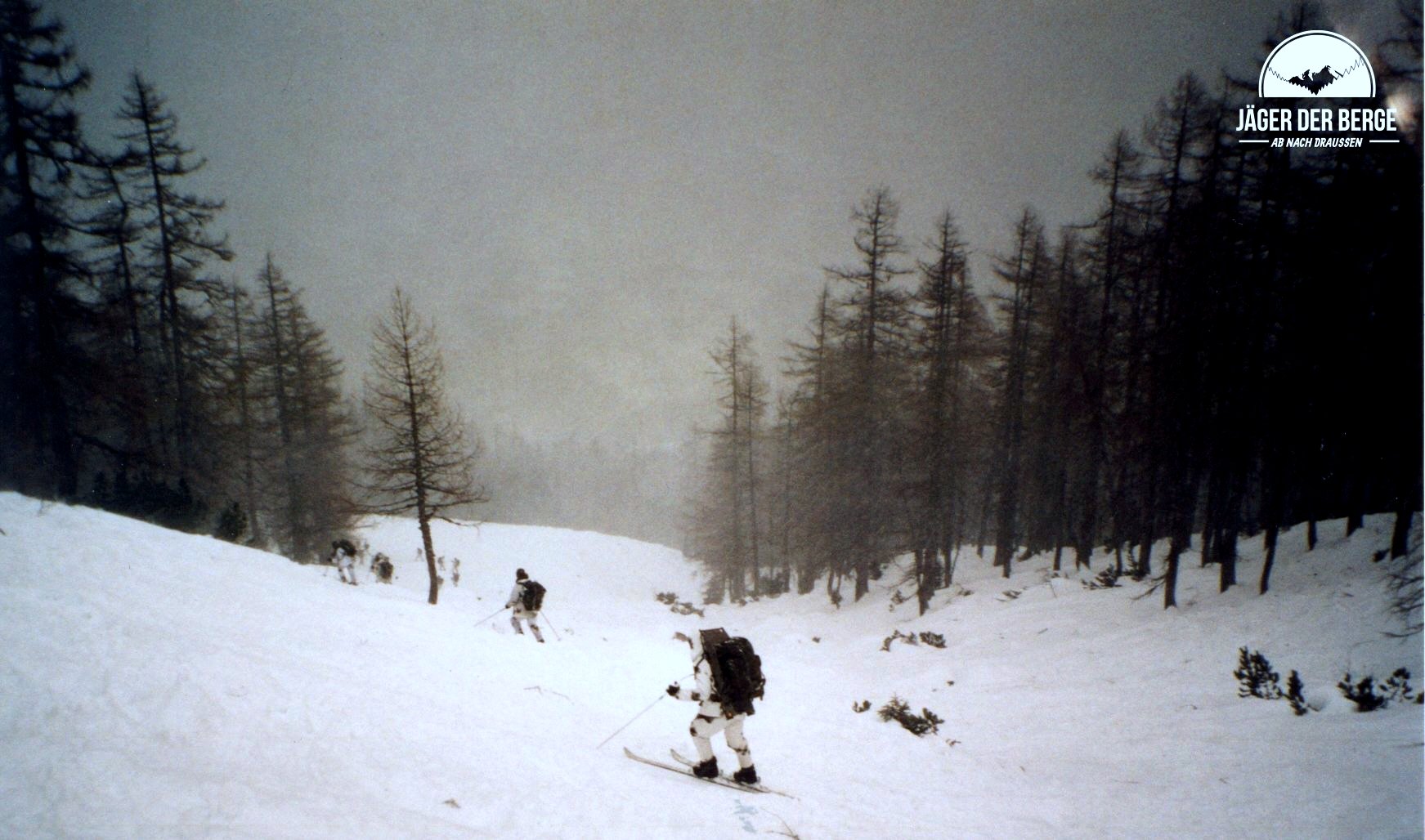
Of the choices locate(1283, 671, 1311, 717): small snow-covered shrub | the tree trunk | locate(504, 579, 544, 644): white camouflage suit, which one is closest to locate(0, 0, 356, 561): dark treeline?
the tree trunk

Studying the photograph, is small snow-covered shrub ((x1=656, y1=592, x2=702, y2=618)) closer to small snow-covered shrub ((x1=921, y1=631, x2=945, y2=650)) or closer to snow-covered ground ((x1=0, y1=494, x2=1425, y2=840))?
snow-covered ground ((x1=0, y1=494, x2=1425, y2=840))

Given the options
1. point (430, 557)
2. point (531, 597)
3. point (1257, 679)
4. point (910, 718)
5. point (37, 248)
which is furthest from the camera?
point (430, 557)

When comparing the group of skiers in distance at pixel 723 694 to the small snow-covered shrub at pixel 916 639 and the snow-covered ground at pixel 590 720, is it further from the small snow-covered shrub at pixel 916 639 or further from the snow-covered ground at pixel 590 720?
the small snow-covered shrub at pixel 916 639

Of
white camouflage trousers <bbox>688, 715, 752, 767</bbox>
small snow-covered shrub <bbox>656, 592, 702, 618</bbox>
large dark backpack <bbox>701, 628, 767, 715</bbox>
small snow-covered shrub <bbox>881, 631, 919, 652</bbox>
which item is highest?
large dark backpack <bbox>701, 628, 767, 715</bbox>

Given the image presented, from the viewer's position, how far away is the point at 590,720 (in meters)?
7.63

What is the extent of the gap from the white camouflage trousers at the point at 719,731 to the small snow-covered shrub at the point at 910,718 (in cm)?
465

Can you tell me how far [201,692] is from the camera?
15.9 ft

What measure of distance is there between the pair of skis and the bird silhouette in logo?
1452cm

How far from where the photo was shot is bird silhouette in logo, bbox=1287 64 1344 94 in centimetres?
882

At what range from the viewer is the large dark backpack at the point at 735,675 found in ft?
18.9

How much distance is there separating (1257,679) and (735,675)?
8.56 metres

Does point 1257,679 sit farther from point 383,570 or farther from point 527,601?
point 383,570

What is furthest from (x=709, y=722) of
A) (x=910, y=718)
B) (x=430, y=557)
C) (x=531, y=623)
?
(x=430, y=557)

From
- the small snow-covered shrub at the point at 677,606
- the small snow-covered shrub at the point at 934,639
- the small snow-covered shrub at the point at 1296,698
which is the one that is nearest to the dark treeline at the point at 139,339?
the small snow-covered shrub at the point at 677,606
